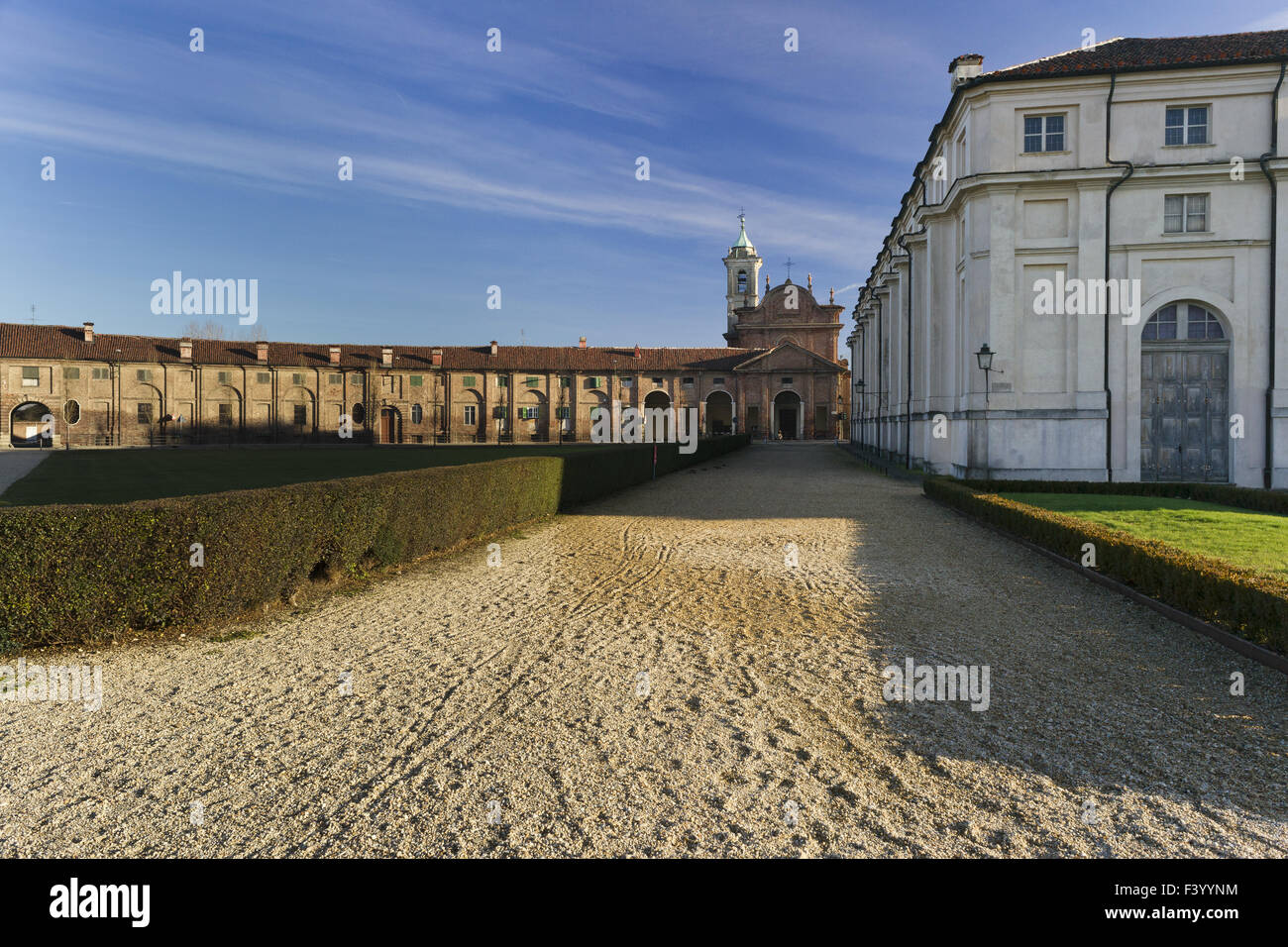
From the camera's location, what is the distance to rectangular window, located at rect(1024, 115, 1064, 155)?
20969mm

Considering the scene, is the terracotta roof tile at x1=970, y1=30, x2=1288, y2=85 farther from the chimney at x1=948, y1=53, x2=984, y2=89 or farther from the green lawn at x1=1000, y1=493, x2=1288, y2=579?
the green lawn at x1=1000, y1=493, x2=1288, y2=579

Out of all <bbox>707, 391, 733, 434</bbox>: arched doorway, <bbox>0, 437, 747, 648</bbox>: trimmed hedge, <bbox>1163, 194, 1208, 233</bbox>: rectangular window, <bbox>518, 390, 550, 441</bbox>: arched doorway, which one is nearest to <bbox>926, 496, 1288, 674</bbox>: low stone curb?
<bbox>0, 437, 747, 648</bbox>: trimmed hedge

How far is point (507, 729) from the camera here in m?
4.58

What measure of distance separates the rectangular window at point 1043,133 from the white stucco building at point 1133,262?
40 millimetres

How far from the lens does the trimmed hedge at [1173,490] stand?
14930 millimetres

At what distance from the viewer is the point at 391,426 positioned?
221 feet

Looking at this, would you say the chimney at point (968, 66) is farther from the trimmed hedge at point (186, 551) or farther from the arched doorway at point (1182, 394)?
the trimmed hedge at point (186, 551)

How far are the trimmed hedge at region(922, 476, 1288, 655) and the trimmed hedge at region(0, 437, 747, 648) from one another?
8.89 meters

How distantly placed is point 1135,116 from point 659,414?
167ft

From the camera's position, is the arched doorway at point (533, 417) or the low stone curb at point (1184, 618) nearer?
the low stone curb at point (1184, 618)

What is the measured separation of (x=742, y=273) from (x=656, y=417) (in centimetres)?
2590

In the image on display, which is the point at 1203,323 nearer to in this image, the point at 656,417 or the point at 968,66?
the point at 968,66

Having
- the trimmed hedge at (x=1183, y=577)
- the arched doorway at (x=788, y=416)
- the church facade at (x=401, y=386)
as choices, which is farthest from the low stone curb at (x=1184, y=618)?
the arched doorway at (x=788, y=416)

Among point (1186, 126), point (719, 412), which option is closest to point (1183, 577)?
point (1186, 126)
